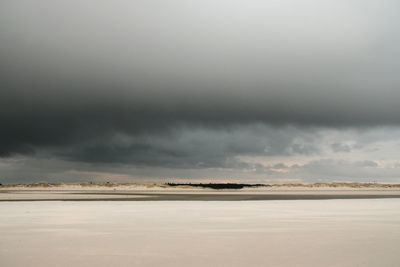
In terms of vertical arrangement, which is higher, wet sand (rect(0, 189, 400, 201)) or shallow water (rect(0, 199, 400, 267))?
wet sand (rect(0, 189, 400, 201))

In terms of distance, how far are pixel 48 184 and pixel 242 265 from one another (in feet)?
508

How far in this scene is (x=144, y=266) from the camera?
1049 centimetres

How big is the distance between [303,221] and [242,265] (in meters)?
11.1

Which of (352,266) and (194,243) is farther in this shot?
(194,243)

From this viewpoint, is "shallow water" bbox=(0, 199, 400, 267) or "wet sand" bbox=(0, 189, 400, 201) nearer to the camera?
"shallow water" bbox=(0, 199, 400, 267)

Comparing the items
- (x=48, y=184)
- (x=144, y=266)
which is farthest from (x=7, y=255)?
(x=48, y=184)

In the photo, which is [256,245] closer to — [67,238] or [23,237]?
[67,238]

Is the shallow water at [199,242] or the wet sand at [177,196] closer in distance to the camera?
the shallow water at [199,242]

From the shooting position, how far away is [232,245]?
1362 centimetres

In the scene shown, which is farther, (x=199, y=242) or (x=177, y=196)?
(x=177, y=196)

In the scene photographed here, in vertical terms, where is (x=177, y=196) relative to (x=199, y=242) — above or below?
above

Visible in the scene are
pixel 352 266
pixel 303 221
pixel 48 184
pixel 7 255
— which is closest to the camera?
pixel 352 266

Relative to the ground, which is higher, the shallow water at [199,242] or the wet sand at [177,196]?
the wet sand at [177,196]

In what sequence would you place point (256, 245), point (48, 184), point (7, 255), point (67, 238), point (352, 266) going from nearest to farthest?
1. point (352, 266)
2. point (7, 255)
3. point (256, 245)
4. point (67, 238)
5. point (48, 184)
